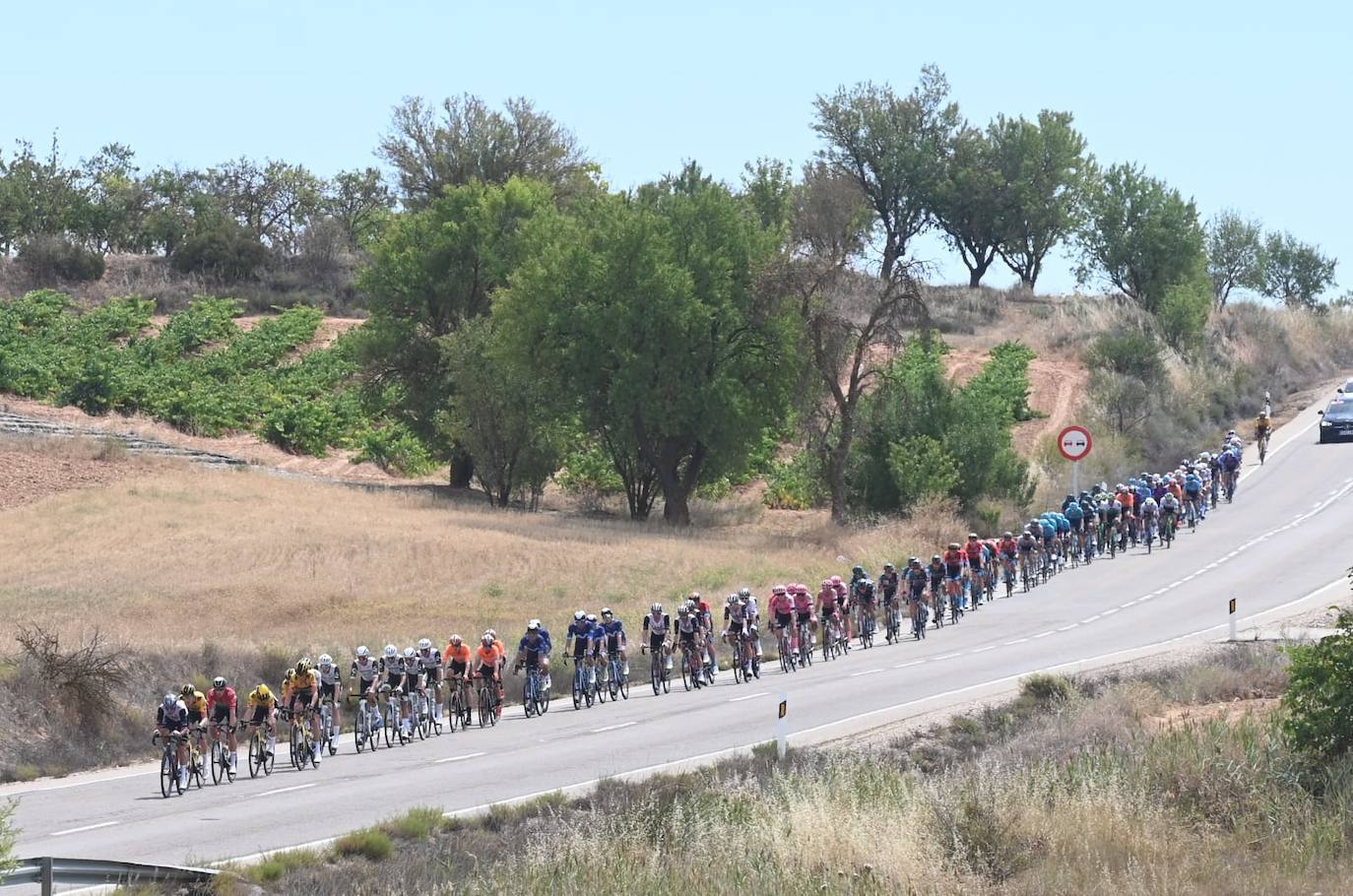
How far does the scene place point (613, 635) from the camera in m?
29.9

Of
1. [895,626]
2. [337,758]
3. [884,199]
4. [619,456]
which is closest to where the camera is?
[337,758]

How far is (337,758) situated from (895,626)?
1488cm

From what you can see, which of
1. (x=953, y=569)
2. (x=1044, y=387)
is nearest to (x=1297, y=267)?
(x=1044, y=387)

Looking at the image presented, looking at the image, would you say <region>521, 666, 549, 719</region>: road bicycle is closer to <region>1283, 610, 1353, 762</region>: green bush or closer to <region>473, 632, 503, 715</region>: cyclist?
<region>473, 632, 503, 715</region>: cyclist

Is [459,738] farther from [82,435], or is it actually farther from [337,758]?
[82,435]

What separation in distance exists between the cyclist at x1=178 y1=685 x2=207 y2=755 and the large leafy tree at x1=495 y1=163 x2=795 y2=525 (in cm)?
3431

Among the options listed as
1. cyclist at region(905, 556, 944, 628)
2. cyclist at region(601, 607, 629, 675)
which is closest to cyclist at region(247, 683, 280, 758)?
cyclist at region(601, 607, 629, 675)

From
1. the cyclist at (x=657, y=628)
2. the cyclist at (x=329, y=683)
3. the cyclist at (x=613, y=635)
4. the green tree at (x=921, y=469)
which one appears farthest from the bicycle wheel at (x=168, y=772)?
the green tree at (x=921, y=469)

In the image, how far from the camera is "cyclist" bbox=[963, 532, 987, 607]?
38.9 metres

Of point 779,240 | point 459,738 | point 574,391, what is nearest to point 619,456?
point 574,391

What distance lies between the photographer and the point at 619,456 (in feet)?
207

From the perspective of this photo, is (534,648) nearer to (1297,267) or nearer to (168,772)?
(168,772)

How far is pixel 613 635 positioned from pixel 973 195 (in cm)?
7866

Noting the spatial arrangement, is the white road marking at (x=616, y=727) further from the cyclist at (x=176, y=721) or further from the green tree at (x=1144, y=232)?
the green tree at (x=1144, y=232)
